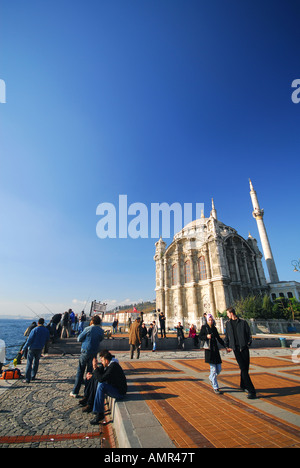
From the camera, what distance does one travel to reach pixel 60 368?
7.87m

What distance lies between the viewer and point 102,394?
12.7 ft

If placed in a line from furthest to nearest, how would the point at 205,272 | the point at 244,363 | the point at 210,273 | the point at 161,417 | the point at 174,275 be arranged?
the point at 174,275, the point at 205,272, the point at 210,273, the point at 244,363, the point at 161,417

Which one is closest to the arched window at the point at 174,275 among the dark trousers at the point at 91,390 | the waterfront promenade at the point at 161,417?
the waterfront promenade at the point at 161,417

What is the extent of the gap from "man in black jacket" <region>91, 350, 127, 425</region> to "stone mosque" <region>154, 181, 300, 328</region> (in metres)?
25.5

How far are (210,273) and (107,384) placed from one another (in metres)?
28.4

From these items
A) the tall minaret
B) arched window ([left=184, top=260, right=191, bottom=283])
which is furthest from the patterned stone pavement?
the tall minaret

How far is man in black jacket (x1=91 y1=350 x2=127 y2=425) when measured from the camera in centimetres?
377

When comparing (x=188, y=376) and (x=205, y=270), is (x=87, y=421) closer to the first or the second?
(x=188, y=376)

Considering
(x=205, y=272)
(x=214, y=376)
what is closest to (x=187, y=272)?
(x=205, y=272)

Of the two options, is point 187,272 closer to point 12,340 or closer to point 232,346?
point 232,346

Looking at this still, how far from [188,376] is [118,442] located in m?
4.09
